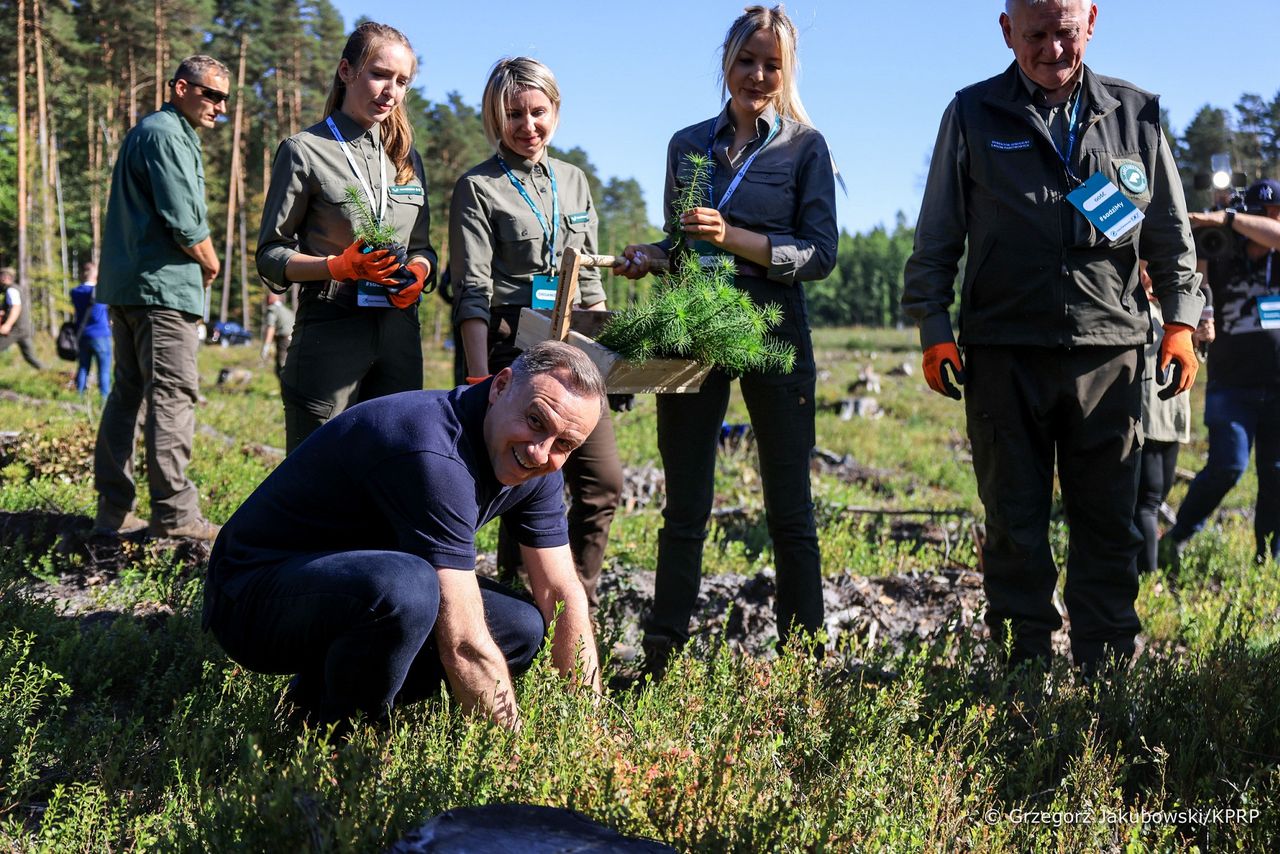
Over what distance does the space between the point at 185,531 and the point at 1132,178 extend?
4542mm

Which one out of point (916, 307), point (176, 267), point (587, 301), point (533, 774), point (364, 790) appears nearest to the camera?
point (364, 790)

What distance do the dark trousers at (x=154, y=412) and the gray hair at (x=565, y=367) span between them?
276cm

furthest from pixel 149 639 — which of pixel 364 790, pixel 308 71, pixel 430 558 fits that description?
pixel 308 71

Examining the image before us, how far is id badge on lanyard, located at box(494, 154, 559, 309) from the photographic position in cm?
420

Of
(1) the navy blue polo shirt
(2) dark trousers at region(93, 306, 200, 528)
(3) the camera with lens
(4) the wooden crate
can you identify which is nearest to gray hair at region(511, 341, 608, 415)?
(1) the navy blue polo shirt

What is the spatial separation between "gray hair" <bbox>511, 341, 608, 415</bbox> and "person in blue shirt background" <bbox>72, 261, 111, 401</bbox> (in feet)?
35.1

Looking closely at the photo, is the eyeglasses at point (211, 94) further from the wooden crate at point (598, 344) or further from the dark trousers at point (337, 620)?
the dark trousers at point (337, 620)

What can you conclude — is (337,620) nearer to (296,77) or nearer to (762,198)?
(762,198)

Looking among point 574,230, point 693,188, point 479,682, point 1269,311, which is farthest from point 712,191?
point 1269,311

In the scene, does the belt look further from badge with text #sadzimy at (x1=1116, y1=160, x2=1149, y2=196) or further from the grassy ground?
badge with text #sadzimy at (x1=1116, y1=160, x2=1149, y2=196)

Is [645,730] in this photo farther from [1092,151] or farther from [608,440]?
[1092,151]

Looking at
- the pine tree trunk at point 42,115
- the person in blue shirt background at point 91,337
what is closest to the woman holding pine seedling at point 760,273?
the person in blue shirt background at point 91,337

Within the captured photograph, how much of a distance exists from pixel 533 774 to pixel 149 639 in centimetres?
212

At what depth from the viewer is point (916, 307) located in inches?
164
